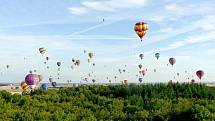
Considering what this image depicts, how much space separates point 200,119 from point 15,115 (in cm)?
866

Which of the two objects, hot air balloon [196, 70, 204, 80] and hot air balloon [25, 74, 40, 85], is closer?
hot air balloon [25, 74, 40, 85]

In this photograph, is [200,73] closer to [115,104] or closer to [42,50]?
[42,50]

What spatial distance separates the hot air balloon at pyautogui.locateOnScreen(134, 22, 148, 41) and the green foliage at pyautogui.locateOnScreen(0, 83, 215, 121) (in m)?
30.8

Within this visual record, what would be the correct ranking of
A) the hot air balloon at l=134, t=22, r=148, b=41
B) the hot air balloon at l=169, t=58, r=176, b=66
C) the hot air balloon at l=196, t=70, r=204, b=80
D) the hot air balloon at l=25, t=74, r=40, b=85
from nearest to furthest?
1. the hot air balloon at l=134, t=22, r=148, b=41
2. the hot air balloon at l=25, t=74, r=40, b=85
3. the hot air balloon at l=196, t=70, r=204, b=80
4. the hot air balloon at l=169, t=58, r=176, b=66

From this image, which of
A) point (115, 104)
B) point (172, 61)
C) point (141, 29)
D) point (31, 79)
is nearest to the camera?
point (115, 104)

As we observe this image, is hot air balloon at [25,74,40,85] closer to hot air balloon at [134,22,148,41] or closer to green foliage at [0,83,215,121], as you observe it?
hot air balloon at [134,22,148,41]

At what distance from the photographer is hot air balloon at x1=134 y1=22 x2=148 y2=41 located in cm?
6331

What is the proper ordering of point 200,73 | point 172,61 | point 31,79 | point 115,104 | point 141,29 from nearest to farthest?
Result: 1. point 115,104
2. point 141,29
3. point 31,79
4. point 200,73
5. point 172,61

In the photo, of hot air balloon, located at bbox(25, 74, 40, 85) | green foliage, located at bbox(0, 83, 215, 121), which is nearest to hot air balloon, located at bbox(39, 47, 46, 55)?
hot air balloon, located at bbox(25, 74, 40, 85)

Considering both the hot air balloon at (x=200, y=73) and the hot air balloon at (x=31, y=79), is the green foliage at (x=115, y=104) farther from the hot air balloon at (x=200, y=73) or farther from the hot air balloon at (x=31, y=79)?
the hot air balloon at (x=200, y=73)

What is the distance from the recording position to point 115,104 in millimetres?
26734

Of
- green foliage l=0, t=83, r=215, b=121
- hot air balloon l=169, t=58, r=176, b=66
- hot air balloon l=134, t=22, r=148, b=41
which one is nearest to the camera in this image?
green foliage l=0, t=83, r=215, b=121

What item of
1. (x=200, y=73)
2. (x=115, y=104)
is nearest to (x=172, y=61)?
(x=200, y=73)

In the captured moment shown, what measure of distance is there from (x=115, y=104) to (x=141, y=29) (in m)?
37.5
